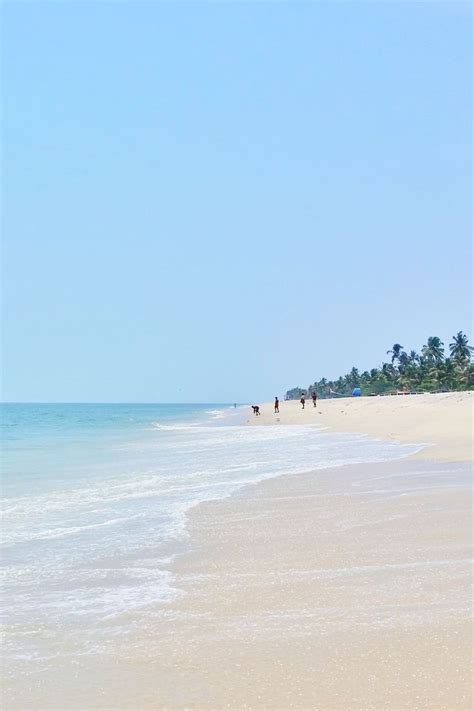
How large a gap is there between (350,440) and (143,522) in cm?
1738

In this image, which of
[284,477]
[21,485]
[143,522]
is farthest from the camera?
[21,485]

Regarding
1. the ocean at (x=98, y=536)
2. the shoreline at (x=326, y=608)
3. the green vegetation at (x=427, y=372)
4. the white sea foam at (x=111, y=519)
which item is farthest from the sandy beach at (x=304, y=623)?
the green vegetation at (x=427, y=372)

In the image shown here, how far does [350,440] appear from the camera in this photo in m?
26.5

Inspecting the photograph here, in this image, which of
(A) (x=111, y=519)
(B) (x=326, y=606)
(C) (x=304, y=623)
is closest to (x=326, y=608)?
(B) (x=326, y=606)

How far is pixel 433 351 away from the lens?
102375 millimetres

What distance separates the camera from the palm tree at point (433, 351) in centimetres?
10219

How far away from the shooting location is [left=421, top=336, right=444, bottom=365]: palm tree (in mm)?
102188

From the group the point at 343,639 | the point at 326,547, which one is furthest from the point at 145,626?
the point at 326,547

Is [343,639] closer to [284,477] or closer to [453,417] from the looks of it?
[284,477]

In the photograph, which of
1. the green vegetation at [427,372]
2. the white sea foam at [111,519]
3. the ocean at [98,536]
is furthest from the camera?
the green vegetation at [427,372]

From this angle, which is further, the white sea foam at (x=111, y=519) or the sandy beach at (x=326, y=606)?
the white sea foam at (x=111, y=519)

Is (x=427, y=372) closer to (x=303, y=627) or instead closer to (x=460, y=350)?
(x=460, y=350)

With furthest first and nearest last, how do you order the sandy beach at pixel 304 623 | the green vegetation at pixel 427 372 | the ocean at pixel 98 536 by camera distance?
the green vegetation at pixel 427 372 → the ocean at pixel 98 536 → the sandy beach at pixel 304 623

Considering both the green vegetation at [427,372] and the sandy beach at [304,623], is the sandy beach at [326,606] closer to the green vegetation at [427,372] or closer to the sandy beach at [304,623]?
the sandy beach at [304,623]
